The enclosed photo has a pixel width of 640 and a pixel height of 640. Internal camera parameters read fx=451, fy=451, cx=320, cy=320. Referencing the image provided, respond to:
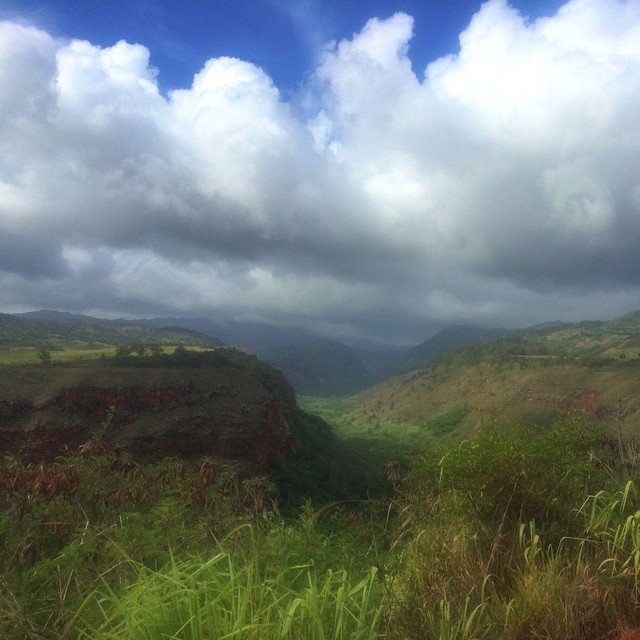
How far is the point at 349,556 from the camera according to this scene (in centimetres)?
539

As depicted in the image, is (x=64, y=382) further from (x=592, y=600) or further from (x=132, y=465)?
(x=592, y=600)

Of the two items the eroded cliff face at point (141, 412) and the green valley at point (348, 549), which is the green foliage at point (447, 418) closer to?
the eroded cliff face at point (141, 412)

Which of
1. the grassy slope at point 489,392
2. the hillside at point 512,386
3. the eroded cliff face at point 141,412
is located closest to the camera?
the eroded cliff face at point 141,412

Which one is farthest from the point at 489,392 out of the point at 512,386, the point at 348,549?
the point at 348,549

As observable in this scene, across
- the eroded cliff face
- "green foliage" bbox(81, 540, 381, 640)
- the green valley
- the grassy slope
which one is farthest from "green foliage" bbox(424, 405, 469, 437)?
"green foliage" bbox(81, 540, 381, 640)

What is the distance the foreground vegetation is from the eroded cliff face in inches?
1682

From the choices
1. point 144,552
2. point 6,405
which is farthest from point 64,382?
point 144,552

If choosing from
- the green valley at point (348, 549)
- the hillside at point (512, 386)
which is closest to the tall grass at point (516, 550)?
the green valley at point (348, 549)

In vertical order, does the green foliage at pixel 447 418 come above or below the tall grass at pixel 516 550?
below

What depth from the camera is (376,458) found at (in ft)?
272

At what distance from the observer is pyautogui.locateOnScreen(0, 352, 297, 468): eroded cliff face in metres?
48.3

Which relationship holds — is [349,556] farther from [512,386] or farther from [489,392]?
[489,392]

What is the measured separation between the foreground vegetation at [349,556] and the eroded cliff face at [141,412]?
42717 millimetres

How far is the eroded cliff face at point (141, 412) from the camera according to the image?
1902 inches
